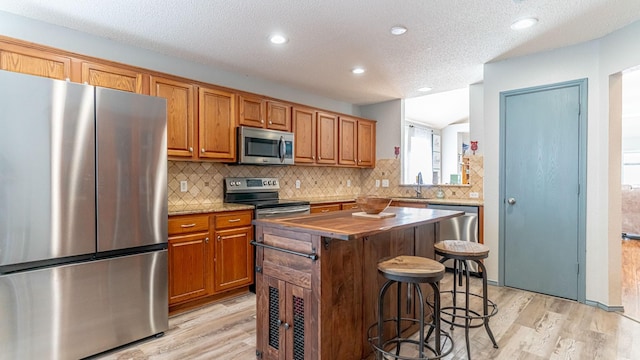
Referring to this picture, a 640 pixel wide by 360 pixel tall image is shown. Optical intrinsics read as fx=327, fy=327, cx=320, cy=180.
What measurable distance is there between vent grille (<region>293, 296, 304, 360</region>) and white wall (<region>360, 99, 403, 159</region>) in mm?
3886

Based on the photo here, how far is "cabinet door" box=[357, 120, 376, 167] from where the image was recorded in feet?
17.5

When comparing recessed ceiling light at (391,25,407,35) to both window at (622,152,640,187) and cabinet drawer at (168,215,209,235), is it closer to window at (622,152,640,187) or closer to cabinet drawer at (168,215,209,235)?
cabinet drawer at (168,215,209,235)

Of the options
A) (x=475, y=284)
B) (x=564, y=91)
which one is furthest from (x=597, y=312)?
(x=564, y=91)

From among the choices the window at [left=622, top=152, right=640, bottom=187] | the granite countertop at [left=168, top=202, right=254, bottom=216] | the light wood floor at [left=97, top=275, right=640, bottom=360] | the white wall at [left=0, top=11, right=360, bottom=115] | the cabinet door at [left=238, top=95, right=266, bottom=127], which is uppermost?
the white wall at [left=0, top=11, right=360, bottom=115]

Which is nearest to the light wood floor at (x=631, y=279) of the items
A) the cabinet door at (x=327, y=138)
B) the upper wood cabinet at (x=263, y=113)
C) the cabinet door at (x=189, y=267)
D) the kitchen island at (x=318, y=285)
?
the kitchen island at (x=318, y=285)

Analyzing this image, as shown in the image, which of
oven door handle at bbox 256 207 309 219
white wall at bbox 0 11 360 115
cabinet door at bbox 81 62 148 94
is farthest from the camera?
oven door handle at bbox 256 207 309 219

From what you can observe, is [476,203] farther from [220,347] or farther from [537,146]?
[220,347]

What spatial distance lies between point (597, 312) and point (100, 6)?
4.79m

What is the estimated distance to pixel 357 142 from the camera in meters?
5.29

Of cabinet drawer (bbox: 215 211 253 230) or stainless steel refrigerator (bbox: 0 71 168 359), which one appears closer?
stainless steel refrigerator (bbox: 0 71 168 359)

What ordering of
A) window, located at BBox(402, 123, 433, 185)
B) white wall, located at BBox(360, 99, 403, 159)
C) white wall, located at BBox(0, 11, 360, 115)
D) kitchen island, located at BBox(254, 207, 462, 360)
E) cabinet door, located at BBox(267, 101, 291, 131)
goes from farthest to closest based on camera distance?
1. window, located at BBox(402, 123, 433, 185)
2. white wall, located at BBox(360, 99, 403, 159)
3. cabinet door, located at BBox(267, 101, 291, 131)
4. white wall, located at BBox(0, 11, 360, 115)
5. kitchen island, located at BBox(254, 207, 462, 360)

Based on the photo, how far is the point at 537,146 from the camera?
3400 mm

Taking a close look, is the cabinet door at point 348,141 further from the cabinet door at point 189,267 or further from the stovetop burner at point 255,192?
the cabinet door at point 189,267

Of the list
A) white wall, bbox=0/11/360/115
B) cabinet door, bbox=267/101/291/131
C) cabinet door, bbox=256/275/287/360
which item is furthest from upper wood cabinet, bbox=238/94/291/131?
cabinet door, bbox=256/275/287/360
